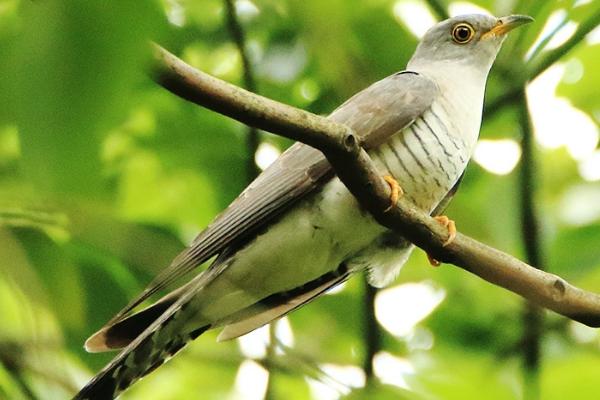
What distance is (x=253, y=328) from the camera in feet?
9.76

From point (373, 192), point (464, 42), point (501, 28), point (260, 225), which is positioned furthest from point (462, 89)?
point (373, 192)

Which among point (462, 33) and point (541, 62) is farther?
point (462, 33)

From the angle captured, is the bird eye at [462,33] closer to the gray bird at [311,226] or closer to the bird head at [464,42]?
the bird head at [464,42]

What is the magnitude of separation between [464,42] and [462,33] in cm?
5

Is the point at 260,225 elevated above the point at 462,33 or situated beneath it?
situated beneath

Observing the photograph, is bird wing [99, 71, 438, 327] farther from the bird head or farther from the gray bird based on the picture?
the bird head

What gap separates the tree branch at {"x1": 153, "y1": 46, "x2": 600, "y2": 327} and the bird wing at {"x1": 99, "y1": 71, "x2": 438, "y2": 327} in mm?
492

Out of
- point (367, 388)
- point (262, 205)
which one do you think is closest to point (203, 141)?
point (262, 205)

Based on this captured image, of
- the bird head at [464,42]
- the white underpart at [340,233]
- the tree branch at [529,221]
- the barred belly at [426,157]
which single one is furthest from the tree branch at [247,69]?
the bird head at [464,42]

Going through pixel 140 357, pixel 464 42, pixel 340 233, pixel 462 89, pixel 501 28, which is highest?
pixel 464 42

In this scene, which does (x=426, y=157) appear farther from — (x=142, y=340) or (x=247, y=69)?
(x=142, y=340)

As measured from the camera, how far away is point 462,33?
3930 mm

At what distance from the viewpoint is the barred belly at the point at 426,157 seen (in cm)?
297

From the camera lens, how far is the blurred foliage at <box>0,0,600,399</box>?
571 millimetres
